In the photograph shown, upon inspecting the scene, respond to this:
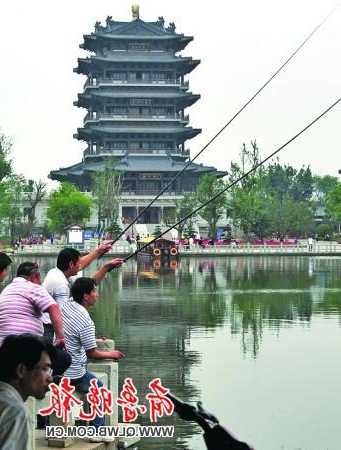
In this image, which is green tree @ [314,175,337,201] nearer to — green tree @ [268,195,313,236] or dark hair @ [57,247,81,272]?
green tree @ [268,195,313,236]

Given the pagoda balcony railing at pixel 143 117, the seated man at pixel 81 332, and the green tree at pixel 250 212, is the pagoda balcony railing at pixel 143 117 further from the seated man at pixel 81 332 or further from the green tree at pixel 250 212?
the seated man at pixel 81 332

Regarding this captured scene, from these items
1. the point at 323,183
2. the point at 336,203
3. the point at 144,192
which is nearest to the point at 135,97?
the point at 144,192

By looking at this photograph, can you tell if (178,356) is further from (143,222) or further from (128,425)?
(143,222)

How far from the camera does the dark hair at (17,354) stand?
3.23m

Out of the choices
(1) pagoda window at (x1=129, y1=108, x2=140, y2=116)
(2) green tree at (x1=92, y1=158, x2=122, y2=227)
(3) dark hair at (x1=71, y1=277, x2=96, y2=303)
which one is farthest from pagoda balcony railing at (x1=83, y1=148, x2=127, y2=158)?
(3) dark hair at (x1=71, y1=277, x2=96, y2=303)

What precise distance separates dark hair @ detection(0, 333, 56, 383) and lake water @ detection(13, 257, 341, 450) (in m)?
4.18

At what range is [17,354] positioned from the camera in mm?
3252

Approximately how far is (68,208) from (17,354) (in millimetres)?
62689

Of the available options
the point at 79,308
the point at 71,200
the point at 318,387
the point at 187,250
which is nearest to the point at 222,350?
the point at 318,387

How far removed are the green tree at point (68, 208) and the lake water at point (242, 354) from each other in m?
40.7

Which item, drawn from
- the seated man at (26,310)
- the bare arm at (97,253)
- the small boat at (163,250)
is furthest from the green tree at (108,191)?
the seated man at (26,310)

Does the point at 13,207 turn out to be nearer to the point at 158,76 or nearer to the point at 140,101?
the point at 140,101

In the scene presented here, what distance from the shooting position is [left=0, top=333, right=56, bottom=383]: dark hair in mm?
3234

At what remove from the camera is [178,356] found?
40.0ft
